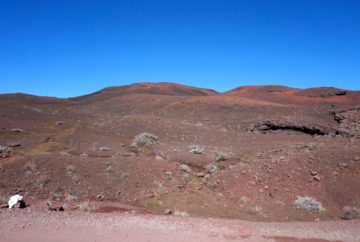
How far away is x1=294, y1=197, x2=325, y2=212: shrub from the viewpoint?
12.4 m

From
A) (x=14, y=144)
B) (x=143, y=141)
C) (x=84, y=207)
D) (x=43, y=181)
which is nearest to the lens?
(x=84, y=207)

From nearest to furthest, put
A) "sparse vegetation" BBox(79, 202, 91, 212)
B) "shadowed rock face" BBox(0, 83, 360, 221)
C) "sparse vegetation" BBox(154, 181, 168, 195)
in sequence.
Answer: "sparse vegetation" BBox(79, 202, 91, 212) → "shadowed rock face" BBox(0, 83, 360, 221) → "sparse vegetation" BBox(154, 181, 168, 195)

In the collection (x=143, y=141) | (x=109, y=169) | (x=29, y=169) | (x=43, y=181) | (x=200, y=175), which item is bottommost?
(x=200, y=175)

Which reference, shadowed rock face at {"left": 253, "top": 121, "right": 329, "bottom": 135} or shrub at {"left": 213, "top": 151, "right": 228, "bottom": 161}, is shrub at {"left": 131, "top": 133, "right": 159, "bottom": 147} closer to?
shrub at {"left": 213, "top": 151, "right": 228, "bottom": 161}

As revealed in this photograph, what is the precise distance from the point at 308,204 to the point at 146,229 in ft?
21.7

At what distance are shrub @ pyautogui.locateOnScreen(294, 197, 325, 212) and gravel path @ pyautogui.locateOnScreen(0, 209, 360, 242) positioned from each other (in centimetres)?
276

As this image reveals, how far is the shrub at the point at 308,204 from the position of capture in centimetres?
1241

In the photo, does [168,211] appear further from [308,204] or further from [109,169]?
[308,204]

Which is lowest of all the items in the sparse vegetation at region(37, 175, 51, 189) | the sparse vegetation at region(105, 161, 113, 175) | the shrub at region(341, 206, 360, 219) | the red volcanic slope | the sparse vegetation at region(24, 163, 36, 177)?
the shrub at region(341, 206, 360, 219)

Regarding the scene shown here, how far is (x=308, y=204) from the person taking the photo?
41.2 feet

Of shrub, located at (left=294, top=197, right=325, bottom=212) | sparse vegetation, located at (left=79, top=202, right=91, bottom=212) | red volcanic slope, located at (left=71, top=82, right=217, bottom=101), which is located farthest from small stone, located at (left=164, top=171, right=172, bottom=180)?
red volcanic slope, located at (left=71, top=82, right=217, bottom=101)

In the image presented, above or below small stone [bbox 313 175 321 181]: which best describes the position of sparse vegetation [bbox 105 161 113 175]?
above

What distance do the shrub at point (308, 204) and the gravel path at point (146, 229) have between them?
2761 millimetres

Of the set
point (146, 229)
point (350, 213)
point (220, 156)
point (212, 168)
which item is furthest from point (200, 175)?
point (146, 229)
